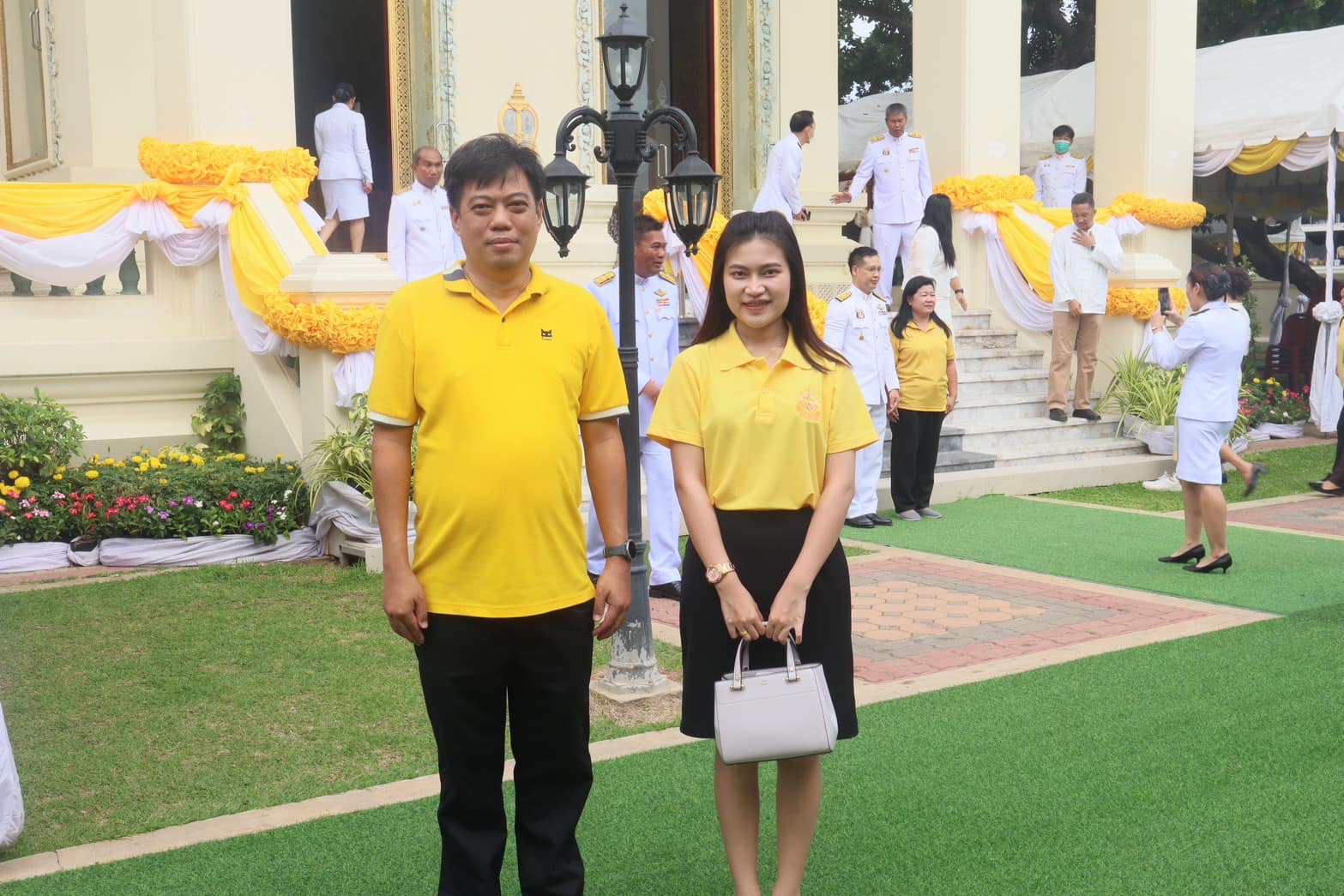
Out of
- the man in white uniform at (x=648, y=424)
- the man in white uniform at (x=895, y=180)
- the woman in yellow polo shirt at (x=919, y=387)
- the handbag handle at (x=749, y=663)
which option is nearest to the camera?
the handbag handle at (x=749, y=663)

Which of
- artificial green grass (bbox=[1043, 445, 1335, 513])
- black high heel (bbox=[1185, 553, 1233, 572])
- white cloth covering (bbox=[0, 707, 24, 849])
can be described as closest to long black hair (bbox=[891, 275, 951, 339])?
artificial green grass (bbox=[1043, 445, 1335, 513])

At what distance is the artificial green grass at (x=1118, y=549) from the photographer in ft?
26.5

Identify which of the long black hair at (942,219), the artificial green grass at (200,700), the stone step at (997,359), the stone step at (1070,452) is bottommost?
the artificial green grass at (200,700)

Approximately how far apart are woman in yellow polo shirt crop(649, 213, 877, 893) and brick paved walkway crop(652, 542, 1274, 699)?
246 centimetres

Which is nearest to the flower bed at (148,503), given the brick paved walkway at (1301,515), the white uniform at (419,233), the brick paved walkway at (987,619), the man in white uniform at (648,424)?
the white uniform at (419,233)

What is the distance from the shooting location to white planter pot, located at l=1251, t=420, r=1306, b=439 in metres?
15.4

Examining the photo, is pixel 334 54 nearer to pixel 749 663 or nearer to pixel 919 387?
pixel 919 387

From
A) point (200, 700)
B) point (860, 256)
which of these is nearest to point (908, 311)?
point (860, 256)

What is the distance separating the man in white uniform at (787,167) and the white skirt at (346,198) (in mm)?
3726

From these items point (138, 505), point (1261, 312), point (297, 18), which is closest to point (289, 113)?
point (138, 505)

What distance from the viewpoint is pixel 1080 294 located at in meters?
13.5

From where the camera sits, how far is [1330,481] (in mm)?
11750

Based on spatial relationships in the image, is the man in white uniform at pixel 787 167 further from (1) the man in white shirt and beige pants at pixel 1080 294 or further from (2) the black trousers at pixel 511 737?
(2) the black trousers at pixel 511 737

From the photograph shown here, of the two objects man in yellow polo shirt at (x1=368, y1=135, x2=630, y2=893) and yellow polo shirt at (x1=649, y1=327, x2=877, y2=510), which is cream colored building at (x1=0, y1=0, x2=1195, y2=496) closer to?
yellow polo shirt at (x1=649, y1=327, x2=877, y2=510)
